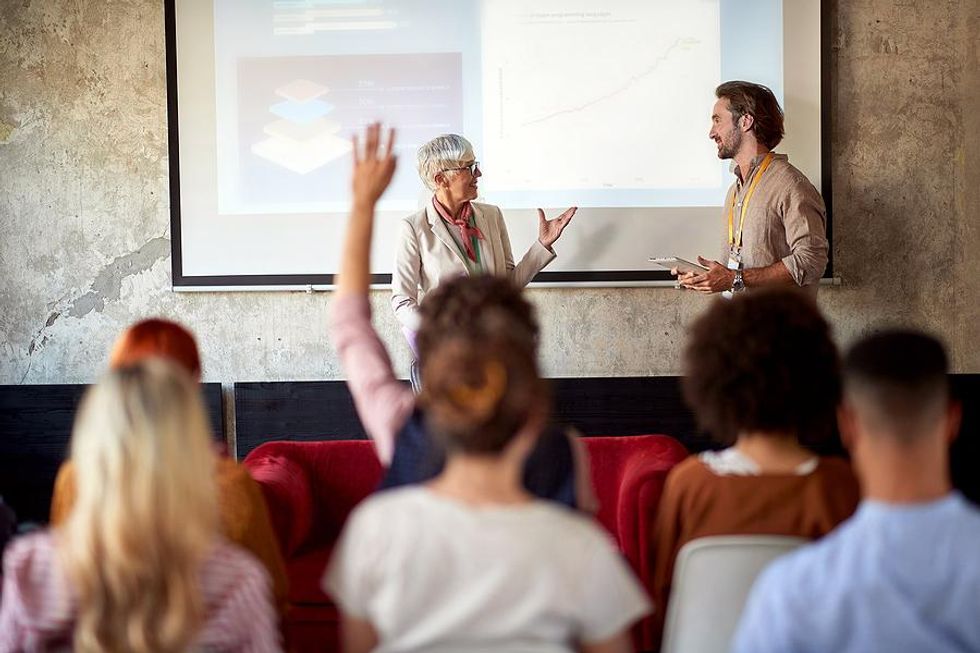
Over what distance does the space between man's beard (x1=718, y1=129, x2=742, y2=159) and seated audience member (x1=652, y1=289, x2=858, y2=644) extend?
2.65 meters

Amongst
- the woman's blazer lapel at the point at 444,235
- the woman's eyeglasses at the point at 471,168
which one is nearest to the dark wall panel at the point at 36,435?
the woman's blazer lapel at the point at 444,235

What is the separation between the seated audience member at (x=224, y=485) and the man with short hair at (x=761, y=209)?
8.44ft

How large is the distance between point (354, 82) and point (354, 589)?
3.71m

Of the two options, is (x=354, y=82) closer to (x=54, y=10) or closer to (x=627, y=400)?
(x=54, y=10)

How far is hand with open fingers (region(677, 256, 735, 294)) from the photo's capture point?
14.3 ft

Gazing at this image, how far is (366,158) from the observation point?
2.21 meters

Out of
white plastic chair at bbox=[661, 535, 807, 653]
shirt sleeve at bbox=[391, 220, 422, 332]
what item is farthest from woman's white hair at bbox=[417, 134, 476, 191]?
white plastic chair at bbox=[661, 535, 807, 653]

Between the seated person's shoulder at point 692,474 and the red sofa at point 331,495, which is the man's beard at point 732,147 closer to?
the red sofa at point 331,495

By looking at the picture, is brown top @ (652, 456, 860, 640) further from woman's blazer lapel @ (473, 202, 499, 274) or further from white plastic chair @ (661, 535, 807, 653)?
woman's blazer lapel @ (473, 202, 499, 274)

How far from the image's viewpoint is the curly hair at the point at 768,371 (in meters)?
1.97

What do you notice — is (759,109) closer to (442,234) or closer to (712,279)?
(712,279)

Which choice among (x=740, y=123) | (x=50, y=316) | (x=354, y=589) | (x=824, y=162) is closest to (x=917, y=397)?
(x=354, y=589)

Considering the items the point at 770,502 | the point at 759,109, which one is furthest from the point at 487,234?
the point at 770,502

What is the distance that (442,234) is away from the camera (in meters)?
4.42
